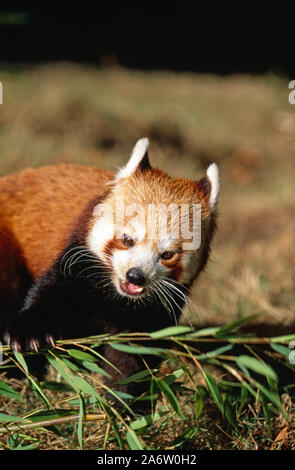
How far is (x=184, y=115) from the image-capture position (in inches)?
248

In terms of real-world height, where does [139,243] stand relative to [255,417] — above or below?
above

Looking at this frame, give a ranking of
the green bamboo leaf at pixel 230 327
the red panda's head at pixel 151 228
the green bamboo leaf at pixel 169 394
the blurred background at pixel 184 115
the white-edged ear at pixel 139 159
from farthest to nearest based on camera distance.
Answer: the blurred background at pixel 184 115
the white-edged ear at pixel 139 159
the red panda's head at pixel 151 228
the green bamboo leaf at pixel 169 394
the green bamboo leaf at pixel 230 327

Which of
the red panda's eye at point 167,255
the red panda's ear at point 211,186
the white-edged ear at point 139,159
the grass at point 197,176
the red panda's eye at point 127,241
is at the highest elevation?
the white-edged ear at point 139,159

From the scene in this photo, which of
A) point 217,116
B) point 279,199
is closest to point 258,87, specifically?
point 217,116

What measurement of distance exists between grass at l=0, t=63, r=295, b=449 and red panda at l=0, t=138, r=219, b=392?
19 centimetres

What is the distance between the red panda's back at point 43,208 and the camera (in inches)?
85.6

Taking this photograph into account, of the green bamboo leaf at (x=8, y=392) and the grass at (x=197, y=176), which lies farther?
the grass at (x=197, y=176)

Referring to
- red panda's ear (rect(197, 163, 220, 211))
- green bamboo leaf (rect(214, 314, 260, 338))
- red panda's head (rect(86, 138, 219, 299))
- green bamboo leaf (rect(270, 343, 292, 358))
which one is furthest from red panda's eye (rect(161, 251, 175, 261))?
green bamboo leaf (rect(270, 343, 292, 358))

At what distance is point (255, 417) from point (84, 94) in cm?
452

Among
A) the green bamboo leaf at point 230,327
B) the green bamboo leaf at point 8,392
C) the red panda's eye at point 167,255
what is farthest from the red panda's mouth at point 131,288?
the green bamboo leaf at point 8,392

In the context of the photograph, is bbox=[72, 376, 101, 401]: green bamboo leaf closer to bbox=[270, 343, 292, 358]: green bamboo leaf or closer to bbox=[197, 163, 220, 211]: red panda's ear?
bbox=[270, 343, 292, 358]: green bamboo leaf

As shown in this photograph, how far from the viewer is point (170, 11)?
9.05 metres

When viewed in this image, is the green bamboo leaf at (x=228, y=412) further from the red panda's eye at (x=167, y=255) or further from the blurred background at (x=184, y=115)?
the red panda's eye at (x=167, y=255)
